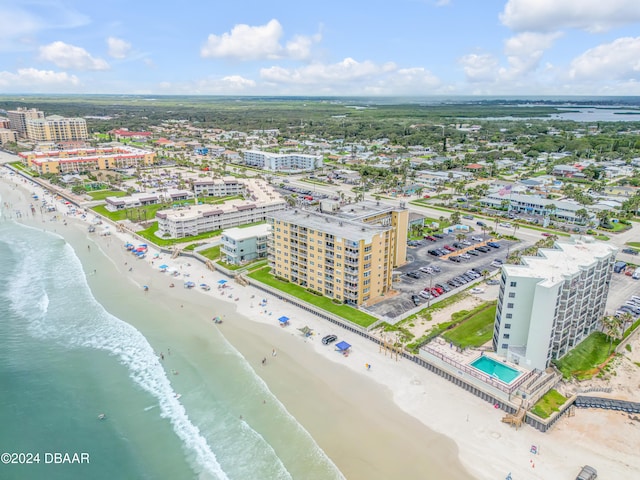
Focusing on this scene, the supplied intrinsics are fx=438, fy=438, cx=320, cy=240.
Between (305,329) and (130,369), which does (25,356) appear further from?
(305,329)

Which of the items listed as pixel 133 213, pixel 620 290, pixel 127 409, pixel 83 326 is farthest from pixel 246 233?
pixel 620 290

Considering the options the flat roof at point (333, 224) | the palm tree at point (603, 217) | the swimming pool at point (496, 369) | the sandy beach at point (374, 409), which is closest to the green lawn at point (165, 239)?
the sandy beach at point (374, 409)

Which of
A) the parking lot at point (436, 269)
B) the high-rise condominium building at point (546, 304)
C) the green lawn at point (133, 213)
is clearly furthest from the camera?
the green lawn at point (133, 213)

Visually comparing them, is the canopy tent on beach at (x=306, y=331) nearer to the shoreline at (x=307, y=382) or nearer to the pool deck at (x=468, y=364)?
the shoreline at (x=307, y=382)

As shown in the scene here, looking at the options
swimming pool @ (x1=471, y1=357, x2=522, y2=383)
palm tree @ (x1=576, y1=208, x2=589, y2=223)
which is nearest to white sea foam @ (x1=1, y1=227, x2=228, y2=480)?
swimming pool @ (x1=471, y1=357, x2=522, y2=383)

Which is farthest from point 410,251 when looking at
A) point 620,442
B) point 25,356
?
point 25,356

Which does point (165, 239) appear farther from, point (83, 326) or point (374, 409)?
point (374, 409)
